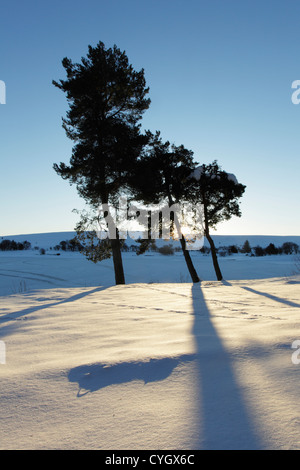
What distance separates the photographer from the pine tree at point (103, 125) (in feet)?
38.1

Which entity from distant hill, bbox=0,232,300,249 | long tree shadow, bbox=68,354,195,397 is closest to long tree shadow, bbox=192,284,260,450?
long tree shadow, bbox=68,354,195,397

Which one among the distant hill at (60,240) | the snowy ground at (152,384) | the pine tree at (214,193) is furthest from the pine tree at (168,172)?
the distant hill at (60,240)

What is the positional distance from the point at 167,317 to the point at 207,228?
11.7 meters

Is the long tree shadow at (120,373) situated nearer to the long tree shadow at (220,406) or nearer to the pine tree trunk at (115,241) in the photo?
the long tree shadow at (220,406)

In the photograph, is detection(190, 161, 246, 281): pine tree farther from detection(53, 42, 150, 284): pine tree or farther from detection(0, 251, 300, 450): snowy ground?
detection(0, 251, 300, 450): snowy ground

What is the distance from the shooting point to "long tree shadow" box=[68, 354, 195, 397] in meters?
1.71

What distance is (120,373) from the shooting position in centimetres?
183

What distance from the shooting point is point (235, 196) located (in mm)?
14758

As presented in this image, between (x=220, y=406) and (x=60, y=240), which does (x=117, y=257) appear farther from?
(x=60, y=240)

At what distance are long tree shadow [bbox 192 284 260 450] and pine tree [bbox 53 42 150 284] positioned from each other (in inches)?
414

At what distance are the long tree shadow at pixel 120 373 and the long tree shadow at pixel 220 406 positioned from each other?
0.20m

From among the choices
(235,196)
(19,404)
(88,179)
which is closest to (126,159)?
(88,179)

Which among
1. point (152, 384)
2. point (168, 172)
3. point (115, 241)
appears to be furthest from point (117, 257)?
point (152, 384)
